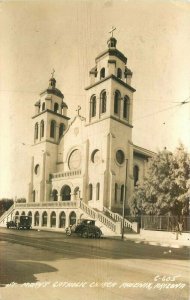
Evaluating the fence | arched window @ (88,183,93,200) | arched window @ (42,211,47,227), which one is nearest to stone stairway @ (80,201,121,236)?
the fence

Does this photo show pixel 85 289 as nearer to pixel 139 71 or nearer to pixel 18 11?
pixel 18 11

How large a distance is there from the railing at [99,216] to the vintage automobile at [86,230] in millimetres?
3721

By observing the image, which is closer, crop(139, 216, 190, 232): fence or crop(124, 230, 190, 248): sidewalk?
crop(124, 230, 190, 248): sidewalk

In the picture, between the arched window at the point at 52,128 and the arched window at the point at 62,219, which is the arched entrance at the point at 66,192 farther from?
the arched window at the point at 52,128

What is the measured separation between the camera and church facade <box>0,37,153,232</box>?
35.2 m

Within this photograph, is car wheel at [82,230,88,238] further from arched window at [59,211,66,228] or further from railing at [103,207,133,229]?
arched window at [59,211,66,228]

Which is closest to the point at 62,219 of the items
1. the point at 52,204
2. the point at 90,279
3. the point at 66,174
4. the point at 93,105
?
the point at 52,204

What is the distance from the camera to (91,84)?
38250 millimetres

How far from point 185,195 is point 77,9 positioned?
17.0 m

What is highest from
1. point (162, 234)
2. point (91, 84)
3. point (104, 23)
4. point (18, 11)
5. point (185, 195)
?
point (91, 84)

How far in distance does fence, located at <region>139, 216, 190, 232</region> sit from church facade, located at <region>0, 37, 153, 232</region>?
16.2 feet

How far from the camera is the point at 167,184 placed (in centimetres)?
2697

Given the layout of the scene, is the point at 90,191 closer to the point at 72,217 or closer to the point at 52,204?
the point at 72,217

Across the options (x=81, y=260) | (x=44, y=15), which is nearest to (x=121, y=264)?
(x=81, y=260)
